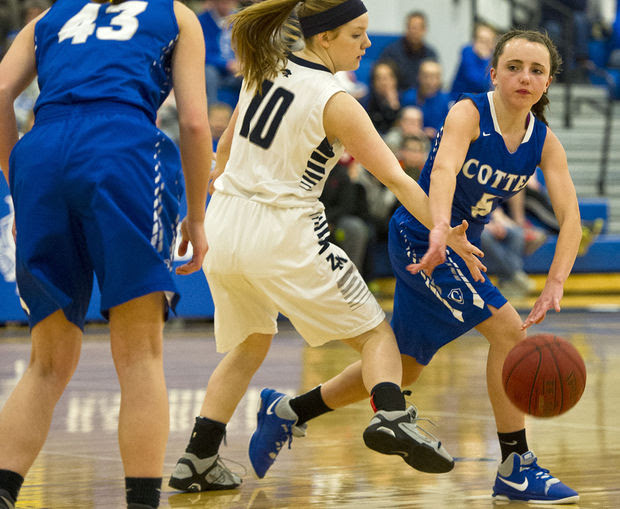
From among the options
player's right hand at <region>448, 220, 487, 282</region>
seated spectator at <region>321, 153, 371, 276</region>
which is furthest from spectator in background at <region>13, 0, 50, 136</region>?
player's right hand at <region>448, 220, 487, 282</region>

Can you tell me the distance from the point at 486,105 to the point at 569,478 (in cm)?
137

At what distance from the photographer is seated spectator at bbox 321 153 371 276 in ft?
31.5

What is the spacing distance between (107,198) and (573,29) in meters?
13.2

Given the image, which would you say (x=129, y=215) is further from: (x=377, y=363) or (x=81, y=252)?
(x=377, y=363)

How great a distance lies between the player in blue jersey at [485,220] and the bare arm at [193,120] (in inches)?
36.6

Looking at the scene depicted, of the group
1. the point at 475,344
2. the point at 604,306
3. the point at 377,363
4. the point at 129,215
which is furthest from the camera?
the point at 604,306

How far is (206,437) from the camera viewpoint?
148 inches

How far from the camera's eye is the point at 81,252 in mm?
2861

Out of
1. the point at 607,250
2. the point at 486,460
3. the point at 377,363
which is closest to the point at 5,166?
the point at 377,363

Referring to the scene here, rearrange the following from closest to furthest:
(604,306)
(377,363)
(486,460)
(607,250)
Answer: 1. (377,363)
2. (486,460)
3. (604,306)
4. (607,250)

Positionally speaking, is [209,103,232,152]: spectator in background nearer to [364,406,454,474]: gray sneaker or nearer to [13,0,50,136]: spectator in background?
[13,0,50,136]: spectator in background

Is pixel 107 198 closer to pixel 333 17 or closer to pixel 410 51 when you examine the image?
pixel 333 17

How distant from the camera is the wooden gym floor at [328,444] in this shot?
11.7 feet

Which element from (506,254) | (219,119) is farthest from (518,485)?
(506,254)
